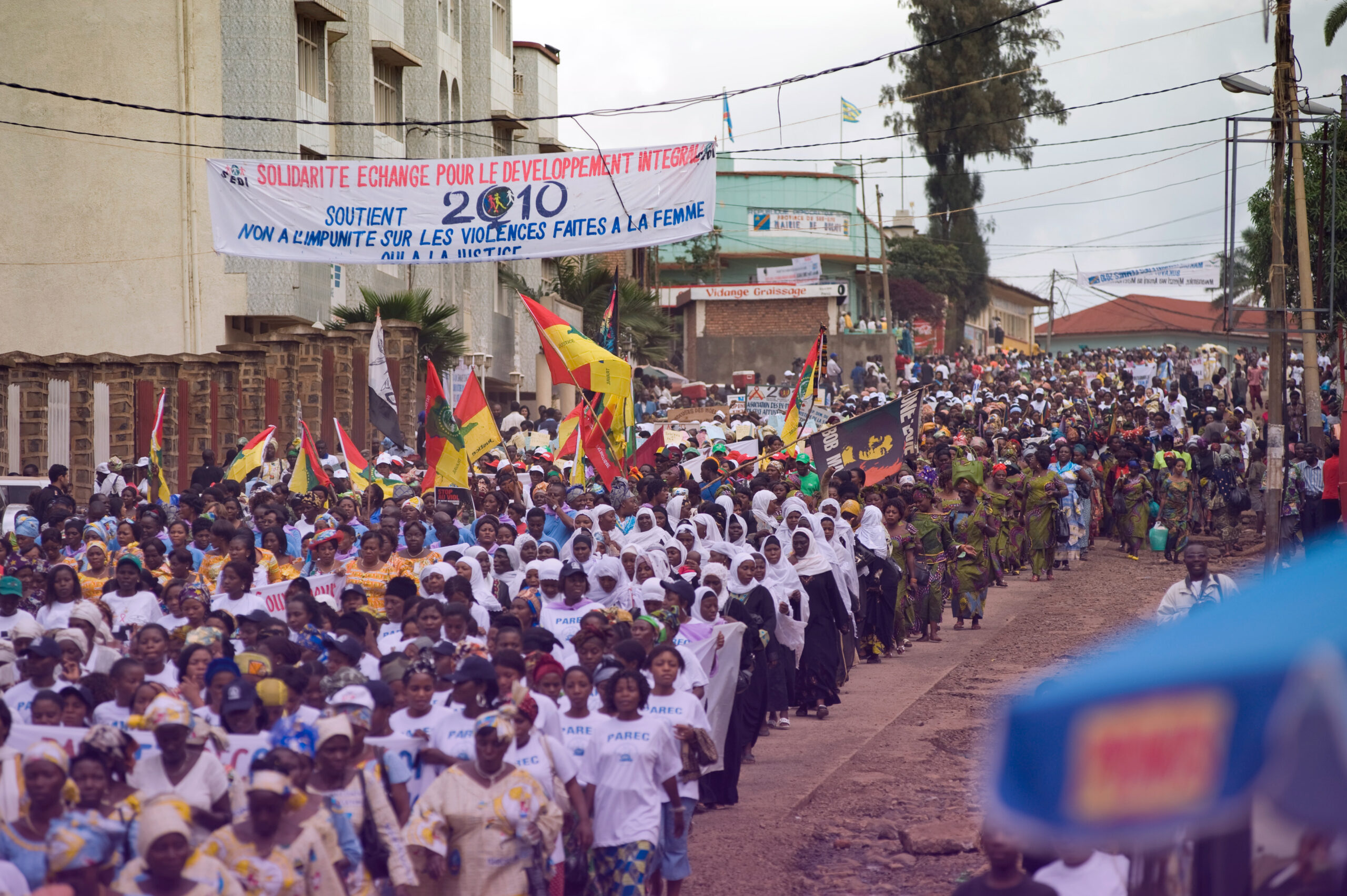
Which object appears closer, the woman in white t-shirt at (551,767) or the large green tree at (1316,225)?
the woman in white t-shirt at (551,767)

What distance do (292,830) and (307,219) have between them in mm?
13958

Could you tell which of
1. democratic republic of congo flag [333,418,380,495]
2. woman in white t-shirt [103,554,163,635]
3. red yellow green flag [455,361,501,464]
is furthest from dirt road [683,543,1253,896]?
democratic republic of congo flag [333,418,380,495]

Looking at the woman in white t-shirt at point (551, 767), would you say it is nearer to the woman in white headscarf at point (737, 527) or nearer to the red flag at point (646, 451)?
the woman in white headscarf at point (737, 527)

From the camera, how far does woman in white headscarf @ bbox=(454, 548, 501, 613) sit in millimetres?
10164

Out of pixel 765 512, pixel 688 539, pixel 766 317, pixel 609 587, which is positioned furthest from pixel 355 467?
pixel 766 317

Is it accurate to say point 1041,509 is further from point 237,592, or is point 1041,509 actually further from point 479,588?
point 237,592

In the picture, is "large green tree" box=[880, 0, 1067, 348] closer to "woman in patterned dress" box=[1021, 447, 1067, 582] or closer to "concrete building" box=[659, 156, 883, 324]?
"concrete building" box=[659, 156, 883, 324]

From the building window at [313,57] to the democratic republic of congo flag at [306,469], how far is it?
1461 centimetres

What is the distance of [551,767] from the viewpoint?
672cm

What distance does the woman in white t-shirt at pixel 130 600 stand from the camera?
9.69m

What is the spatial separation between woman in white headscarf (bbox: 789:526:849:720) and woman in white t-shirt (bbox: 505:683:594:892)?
5.87 m

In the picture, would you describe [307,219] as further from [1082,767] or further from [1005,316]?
[1005,316]

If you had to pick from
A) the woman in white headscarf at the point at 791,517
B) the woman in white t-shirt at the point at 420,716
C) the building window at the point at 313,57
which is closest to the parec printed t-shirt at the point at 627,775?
the woman in white t-shirt at the point at 420,716

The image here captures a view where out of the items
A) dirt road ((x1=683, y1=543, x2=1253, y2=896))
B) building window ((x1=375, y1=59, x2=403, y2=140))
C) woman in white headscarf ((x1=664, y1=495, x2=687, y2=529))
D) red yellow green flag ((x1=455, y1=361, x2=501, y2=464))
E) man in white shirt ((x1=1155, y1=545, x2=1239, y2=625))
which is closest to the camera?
dirt road ((x1=683, y1=543, x2=1253, y2=896))
